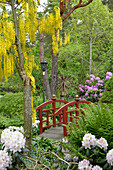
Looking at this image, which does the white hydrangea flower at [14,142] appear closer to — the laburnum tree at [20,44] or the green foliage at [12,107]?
the laburnum tree at [20,44]

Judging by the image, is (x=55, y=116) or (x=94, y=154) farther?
(x=55, y=116)

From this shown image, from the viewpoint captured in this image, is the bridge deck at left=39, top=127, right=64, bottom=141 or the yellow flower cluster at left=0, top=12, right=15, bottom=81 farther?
the bridge deck at left=39, top=127, right=64, bottom=141

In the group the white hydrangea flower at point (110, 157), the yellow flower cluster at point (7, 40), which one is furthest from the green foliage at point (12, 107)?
the white hydrangea flower at point (110, 157)

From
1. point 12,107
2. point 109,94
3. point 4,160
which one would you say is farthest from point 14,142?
point 12,107

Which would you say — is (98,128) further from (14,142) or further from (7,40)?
(7,40)

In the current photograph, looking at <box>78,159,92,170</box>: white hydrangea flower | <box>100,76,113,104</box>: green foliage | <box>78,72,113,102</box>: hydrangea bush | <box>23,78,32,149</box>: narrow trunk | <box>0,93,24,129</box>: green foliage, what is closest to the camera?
<box>78,159,92,170</box>: white hydrangea flower

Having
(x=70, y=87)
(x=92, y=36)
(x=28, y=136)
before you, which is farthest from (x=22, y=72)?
(x=92, y=36)

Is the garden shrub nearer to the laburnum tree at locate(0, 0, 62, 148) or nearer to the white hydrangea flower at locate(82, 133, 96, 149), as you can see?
the laburnum tree at locate(0, 0, 62, 148)

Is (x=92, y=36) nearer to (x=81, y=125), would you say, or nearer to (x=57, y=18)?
(x=57, y=18)

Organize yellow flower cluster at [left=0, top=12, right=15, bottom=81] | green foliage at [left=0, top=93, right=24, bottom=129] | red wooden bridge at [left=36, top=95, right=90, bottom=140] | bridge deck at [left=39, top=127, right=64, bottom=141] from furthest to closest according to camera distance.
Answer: green foliage at [left=0, top=93, right=24, bottom=129] → red wooden bridge at [left=36, top=95, right=90, bottom=140] → bridge deck at [left=39, top=127, right=64, bottom=141] → yellow flower cluster at [left=0, top=12, right=15, bottom=81]

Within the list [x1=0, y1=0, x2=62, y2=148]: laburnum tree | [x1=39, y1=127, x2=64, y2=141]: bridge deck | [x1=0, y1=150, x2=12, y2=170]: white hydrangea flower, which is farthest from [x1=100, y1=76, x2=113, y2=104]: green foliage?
[x1=0, y1=150, x2=12, y2=170]: white hydrangea flower

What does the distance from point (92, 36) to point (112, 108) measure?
38.8 ft

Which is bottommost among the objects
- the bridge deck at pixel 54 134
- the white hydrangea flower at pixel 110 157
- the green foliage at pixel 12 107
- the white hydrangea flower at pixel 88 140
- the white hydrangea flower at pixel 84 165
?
the bridge deck at pixel 54 134

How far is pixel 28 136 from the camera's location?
11.4ft
